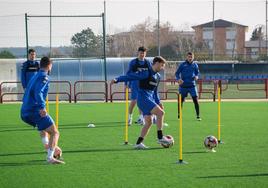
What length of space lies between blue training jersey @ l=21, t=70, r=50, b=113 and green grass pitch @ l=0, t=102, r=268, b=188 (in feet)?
3.20

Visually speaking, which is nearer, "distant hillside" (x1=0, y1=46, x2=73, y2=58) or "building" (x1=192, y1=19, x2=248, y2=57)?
"distant hillside" (x1=0, y1=46, x2=73, y2=58)

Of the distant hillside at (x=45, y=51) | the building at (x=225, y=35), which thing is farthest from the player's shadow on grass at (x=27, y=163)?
the building at (x=225, y=35)

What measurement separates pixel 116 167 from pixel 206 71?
38.2 metres

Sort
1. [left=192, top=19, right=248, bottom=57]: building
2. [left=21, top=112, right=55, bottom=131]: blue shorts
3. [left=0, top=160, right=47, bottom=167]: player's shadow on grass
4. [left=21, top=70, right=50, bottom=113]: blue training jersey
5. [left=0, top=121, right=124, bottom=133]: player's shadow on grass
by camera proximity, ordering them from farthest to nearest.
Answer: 1. [left=192, top=19, right=248, bottom=57]: building
2. [left=0, top=121, right=124, bottom=133]: player's shadow on grass
3. [left=0, top=160, right=47, bottom=167]: player's shadow on grass
4. [left=21, top=112, right=55, bottom=131]: blue shorts
5. [left=21, top=70, right=50, bottom=113]: blue training jersey

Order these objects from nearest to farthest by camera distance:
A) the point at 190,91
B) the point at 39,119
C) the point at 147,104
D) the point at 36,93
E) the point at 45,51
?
1. the point at 36,93
2. the point at 39,119
3. the point at 147,104
4. the point at 190,91
5. the point at 45,51

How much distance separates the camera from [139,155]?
Result: 11016mm

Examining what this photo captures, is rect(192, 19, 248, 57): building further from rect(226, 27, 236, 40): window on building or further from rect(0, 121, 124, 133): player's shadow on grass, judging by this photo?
rect(0, 121, 124, 133): player's shadow on grass

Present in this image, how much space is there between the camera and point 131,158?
10.7 m

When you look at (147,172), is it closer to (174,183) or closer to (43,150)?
(174,183)

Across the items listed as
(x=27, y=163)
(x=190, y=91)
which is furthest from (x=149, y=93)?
(x=190, y=91)

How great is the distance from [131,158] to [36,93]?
6.88ft

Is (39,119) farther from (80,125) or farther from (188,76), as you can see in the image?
(188,76)

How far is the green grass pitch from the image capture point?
8.68 meters

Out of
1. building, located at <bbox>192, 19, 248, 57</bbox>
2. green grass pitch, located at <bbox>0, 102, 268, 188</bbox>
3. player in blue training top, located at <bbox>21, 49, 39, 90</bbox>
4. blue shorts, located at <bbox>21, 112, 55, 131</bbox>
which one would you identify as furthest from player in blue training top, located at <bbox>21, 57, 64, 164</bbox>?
building, located at <bbox>192, 19, 248, 57</bbox>
